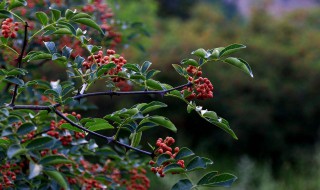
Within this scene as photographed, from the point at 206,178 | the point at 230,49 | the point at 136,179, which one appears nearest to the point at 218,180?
the point at 206,178

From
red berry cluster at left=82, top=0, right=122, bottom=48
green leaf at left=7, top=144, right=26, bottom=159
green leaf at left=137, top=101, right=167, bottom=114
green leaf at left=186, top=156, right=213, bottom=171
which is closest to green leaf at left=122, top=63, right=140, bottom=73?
green leaf at left=137, top=101, right=167, bottom=114

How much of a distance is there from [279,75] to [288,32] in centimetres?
290

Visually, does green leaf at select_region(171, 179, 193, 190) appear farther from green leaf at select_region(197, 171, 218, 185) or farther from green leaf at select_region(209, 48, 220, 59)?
green leaf at select_region(209, 48, 220, 59)

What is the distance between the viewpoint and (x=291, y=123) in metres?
8.57

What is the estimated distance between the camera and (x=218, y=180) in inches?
61.8

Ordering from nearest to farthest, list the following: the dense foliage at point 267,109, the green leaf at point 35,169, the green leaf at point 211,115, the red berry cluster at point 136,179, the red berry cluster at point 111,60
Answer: the green leaf at point 35,169
the green leaf at point 211,115
the red berry cluster at point 111,60
the red berry cluster at point 136,179
the dense foliage at point 267,109

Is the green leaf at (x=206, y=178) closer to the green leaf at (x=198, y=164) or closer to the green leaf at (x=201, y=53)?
the green leaf at (x=198, y=164)

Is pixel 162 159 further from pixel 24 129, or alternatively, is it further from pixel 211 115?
pixel 24 129

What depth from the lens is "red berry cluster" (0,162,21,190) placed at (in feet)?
6.00

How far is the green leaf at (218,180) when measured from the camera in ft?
5.10

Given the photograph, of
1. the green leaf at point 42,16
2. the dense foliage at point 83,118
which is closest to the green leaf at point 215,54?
the dense foliage at point 83,118

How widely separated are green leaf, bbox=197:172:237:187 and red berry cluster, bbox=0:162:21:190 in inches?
26.3

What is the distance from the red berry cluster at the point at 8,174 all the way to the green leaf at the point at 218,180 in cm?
67

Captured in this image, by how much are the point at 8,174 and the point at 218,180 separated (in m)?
0.78
